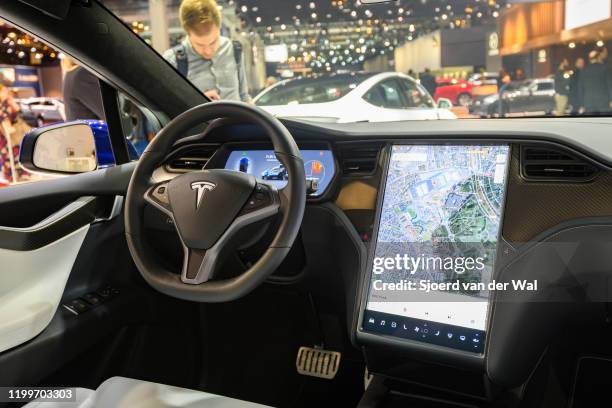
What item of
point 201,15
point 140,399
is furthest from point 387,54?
point 140,399

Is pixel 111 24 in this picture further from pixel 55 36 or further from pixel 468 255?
Answer: pixel 468 255

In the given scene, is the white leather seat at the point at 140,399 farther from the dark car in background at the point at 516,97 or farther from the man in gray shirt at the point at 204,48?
the dark car in background at the point at 516,97

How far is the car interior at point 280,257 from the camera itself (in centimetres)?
128

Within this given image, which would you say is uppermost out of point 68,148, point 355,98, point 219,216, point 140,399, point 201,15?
point 201,15

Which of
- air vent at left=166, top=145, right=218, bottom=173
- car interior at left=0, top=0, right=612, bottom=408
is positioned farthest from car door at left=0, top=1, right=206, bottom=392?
air vent at left=166, top=145, right=218, bottom=173

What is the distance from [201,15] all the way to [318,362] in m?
1.58

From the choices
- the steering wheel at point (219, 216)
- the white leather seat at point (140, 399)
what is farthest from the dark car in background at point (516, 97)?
the white leather seat at point (140, 399)

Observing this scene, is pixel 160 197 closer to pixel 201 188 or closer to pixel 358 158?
pixel 201 188

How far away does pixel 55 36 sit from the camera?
1.61 meters

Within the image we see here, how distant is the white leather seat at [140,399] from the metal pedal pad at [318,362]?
2.97 ft

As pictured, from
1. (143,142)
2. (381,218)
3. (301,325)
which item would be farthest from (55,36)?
(301,325)

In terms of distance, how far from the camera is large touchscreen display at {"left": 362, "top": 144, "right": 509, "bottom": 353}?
4.90ft

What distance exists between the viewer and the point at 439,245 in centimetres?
156

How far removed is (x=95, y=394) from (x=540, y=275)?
117cm
